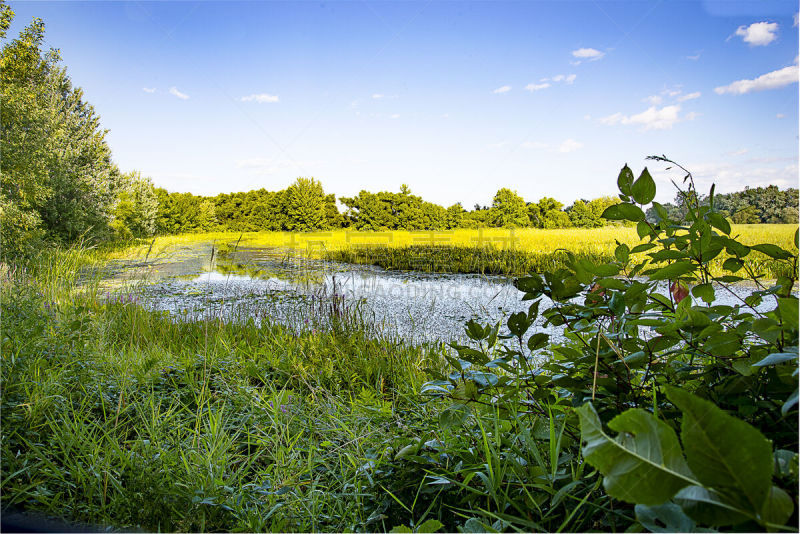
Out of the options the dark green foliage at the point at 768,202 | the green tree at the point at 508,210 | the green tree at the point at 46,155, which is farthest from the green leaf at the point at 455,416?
the green tree at the point at 508,210

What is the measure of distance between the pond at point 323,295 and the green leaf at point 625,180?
5.32 feet

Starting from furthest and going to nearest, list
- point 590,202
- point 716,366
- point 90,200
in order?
point 590,202
point 90,200
point 716,366

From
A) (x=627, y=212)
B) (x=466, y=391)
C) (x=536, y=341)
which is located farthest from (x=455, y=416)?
(x=627, y=212)

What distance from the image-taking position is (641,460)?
230mm

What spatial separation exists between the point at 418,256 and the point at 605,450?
252 inches

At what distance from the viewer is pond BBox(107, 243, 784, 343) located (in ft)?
9.45

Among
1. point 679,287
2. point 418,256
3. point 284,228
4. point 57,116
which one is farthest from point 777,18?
point 284,228

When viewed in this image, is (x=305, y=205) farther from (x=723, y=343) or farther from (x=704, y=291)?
(x=723, y=343)

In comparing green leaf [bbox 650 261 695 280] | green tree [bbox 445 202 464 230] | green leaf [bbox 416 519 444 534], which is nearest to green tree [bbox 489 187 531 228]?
green tree [bbox 445 202 464 230]

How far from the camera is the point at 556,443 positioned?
65cm

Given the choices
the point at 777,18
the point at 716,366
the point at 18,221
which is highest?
the point at 777,18

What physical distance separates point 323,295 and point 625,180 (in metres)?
2.44

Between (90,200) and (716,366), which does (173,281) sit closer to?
(90,200)

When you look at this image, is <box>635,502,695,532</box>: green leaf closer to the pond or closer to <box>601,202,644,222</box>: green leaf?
<box>601,202,644,222</box>: green leaf
